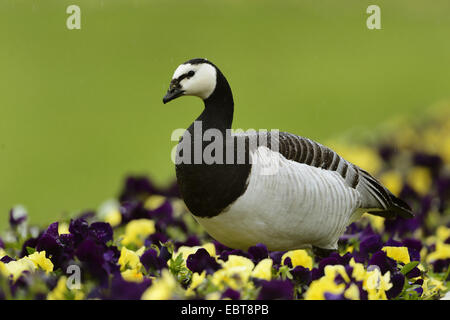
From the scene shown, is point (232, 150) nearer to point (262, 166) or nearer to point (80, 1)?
point (262, 166)

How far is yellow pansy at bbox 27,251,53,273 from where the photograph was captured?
2902mm

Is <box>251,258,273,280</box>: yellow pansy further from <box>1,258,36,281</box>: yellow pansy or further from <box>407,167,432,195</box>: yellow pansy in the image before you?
<box>407,167,432,195</box>: yellow pansy

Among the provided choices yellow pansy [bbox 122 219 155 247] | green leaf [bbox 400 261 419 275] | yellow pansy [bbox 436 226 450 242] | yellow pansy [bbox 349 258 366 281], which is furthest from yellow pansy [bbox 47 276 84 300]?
yellow pansy [bbox 436 226 450 242]

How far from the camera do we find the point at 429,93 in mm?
13016

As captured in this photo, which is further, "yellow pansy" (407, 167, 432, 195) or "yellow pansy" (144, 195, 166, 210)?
"yellow pansy" (407, 167, 432, 195)

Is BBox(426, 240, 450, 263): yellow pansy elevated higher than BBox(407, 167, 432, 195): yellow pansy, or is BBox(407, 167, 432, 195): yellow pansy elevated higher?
BBox(407, 167, 432, 195): yellow pansy

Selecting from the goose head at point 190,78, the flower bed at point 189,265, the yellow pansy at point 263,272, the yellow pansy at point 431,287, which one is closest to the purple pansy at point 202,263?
the flower bed at point 189,265

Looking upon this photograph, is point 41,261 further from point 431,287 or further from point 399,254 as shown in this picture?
point 431,287

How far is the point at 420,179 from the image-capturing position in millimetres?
6363

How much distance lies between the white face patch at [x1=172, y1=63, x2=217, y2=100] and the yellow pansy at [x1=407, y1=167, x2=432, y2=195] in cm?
354

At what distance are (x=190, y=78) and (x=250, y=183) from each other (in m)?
0.59

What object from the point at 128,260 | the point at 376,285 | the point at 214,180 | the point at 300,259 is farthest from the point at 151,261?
the point at 376,285

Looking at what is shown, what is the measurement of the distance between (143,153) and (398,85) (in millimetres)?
5651
